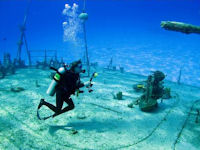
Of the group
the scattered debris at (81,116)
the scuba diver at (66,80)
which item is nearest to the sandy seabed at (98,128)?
the scattered debris at (81,116)

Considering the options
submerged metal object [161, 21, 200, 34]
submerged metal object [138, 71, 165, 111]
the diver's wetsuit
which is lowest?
submerged metal object [138, 71, 165, 111]

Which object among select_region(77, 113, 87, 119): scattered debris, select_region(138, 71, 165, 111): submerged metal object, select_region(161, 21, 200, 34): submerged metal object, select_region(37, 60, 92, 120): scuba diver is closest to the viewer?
select_region(37, 60, 92, 120): scuba diver

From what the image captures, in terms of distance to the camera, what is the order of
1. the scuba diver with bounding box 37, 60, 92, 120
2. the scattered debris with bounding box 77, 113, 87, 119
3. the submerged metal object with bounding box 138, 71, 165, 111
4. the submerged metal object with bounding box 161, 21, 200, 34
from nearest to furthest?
the scuba diver with bounding box 37, 60, 92, 120 → the submerged metal object with bounding box 161, 21, 200, 34 → the scattered debris with bounding box 77, 113, 87, 119 → the submerged metal object with bounding box 138, 71, 165, 111

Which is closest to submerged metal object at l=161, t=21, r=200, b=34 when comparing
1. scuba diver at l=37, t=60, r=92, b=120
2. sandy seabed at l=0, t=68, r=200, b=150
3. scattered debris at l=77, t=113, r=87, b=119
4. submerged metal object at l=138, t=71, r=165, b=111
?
scuba diver at l=37, t=60, r=92, b=120

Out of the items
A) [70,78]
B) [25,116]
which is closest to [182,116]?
[70,78]

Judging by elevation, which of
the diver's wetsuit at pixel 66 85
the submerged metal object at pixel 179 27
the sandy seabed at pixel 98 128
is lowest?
the sandy seabed at pixel 98 128

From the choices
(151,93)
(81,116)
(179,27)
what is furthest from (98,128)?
(179,27)

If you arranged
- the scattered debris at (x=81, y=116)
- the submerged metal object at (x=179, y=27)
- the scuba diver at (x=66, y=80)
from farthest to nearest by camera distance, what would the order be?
the scattered debris at (x=81, y=116) → the submerged metal object at (x=179, y=27) → the scuba diver at (x=66, y=80)

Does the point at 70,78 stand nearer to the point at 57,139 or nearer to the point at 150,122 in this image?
the point at 57,139

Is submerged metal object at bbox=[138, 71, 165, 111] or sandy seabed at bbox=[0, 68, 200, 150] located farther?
submerged metal object at bbox=[138, 71, 165, 111]

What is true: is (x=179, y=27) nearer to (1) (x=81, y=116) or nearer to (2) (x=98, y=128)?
(2) (x=98, y=128)

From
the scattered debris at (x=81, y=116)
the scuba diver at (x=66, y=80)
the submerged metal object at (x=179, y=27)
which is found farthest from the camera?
the scattered debris at (x=81, y=116)

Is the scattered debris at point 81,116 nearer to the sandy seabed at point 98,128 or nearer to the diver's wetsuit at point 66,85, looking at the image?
the sandy seabed at point 98,128

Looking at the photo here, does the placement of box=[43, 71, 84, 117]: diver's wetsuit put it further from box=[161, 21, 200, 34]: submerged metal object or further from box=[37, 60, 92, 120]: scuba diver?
box=[161, 21, 200, 34]: submerged metal object
